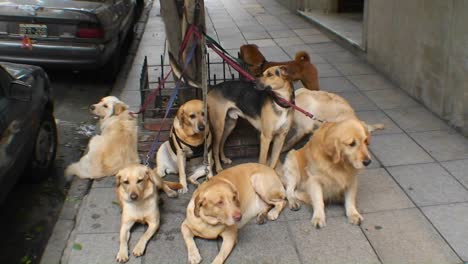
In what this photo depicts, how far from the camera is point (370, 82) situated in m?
8.68

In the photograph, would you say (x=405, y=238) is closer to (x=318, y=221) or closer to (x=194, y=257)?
(x=318, y=221)

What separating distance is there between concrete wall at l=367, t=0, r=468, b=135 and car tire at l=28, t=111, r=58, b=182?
192 inches

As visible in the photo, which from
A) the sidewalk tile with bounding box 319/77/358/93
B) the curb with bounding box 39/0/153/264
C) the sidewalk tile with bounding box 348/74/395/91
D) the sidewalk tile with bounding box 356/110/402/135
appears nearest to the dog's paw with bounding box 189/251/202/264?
the curb with bounding box 39/0/153/264

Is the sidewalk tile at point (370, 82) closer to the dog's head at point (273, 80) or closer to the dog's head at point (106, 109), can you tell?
the dog's head at point (273, 80)

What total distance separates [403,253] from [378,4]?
20.5 ft

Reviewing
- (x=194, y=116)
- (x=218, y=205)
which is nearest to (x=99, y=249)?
(x=218, y=205)

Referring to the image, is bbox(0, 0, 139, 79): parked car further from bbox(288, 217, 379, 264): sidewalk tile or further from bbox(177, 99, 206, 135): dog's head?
bbox(288, 217, 379, 264): sidewalk tile

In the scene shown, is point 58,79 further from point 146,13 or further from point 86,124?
point 146,13

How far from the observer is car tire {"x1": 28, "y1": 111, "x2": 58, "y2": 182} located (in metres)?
5.78

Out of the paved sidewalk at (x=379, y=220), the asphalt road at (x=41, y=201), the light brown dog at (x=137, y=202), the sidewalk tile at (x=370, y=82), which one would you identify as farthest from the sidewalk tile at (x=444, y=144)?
the asphalt road at (x=41, y=201)

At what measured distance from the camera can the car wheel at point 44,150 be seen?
5.78 m

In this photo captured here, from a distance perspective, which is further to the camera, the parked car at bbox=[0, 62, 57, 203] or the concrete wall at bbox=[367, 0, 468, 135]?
the concrete wall at bbox=[367, 0, 468, 135]

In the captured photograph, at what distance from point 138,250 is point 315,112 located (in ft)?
8.84

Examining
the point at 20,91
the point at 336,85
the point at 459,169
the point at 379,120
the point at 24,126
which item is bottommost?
the point at 459,169
